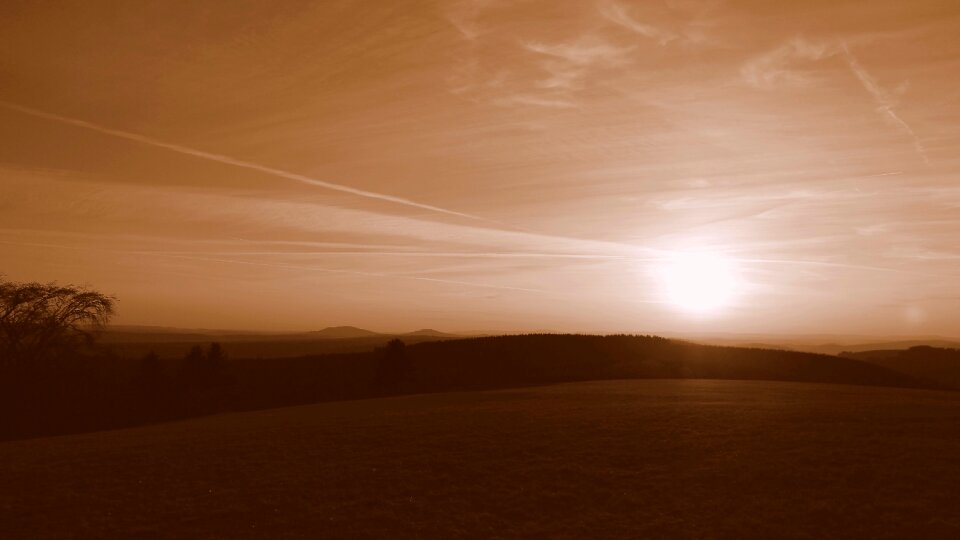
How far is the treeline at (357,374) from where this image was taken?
5762cm

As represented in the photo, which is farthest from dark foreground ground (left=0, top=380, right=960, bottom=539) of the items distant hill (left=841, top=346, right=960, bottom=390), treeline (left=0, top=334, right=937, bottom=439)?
distant hill (left=841, top=346, right=960, bottom=390)

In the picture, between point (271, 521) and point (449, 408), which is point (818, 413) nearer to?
point (449, 408)

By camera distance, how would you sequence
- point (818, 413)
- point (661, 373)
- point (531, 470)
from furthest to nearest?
point (661, 373) < point (818, 413) < point (531, 470)

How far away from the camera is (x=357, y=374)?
256 ft

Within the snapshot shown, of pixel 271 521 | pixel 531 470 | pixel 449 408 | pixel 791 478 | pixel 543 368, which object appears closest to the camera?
pixel 271 521

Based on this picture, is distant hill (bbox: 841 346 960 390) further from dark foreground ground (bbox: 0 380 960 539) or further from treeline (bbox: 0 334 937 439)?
dark foreground ground (bbox: 0 380 960 539)

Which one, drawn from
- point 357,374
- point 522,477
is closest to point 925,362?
point 357,374

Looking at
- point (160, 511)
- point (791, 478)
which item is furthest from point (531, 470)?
point (160, 511)

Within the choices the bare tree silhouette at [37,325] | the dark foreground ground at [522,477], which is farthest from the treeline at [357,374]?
the dark foreground ground at [522,477]

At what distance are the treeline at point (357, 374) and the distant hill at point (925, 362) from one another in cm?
2059

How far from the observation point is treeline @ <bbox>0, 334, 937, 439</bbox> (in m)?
57.6

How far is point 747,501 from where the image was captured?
59.7ft

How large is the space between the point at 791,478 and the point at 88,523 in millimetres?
21929

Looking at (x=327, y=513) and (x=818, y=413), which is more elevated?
(x=818, y=413)
